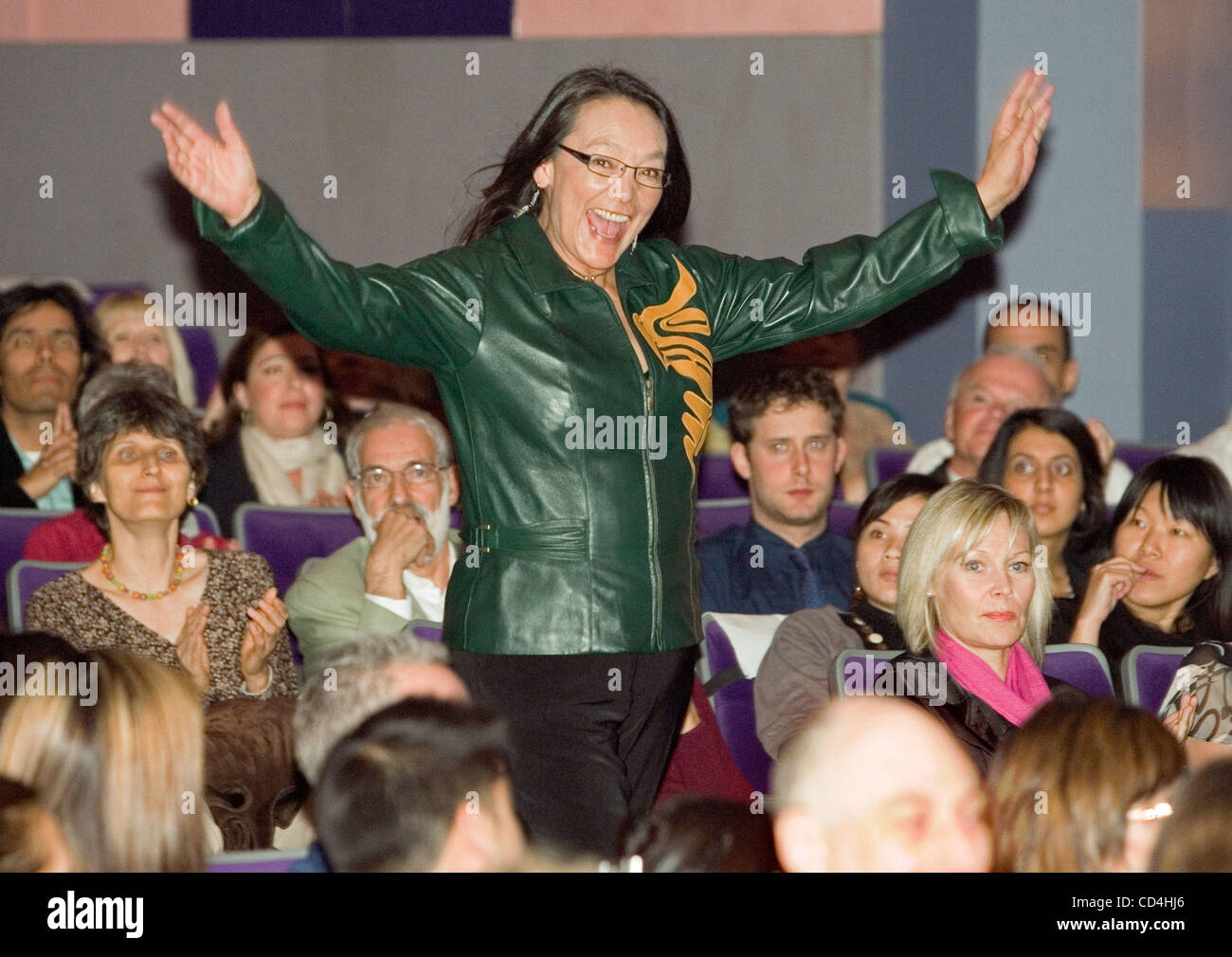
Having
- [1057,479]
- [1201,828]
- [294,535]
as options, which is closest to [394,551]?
[294,535]

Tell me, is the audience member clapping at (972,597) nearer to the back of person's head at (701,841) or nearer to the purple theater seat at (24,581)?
the back of person's head at (701,841)

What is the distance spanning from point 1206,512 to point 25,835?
8.63 ft

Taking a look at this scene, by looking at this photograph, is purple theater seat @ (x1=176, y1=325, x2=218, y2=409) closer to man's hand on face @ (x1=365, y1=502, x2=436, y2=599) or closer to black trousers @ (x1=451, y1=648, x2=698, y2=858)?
man's hand on face @ (x1=365, y1=502, x2=436, y2=599)

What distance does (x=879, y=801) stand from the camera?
63.4 inches

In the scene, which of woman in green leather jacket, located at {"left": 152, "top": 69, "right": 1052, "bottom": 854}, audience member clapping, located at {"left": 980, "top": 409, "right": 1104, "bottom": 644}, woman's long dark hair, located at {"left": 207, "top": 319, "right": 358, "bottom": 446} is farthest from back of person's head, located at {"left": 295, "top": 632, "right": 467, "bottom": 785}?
woman's long dark hair, located at {"left": 207, "top": 319, "right": 358, "bottom": 446}

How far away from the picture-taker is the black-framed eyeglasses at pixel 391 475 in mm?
3504

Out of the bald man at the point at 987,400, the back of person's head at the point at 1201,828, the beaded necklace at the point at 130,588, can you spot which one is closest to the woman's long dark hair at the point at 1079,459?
the bald man at the point at 987,400

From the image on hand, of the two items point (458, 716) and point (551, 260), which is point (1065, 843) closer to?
point (458, 716)

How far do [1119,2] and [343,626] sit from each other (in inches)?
112

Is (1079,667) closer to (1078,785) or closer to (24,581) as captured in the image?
(1078,785)

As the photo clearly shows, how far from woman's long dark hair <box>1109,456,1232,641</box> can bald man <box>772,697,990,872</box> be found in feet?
6.39

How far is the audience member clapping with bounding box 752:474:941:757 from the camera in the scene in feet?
9.35
